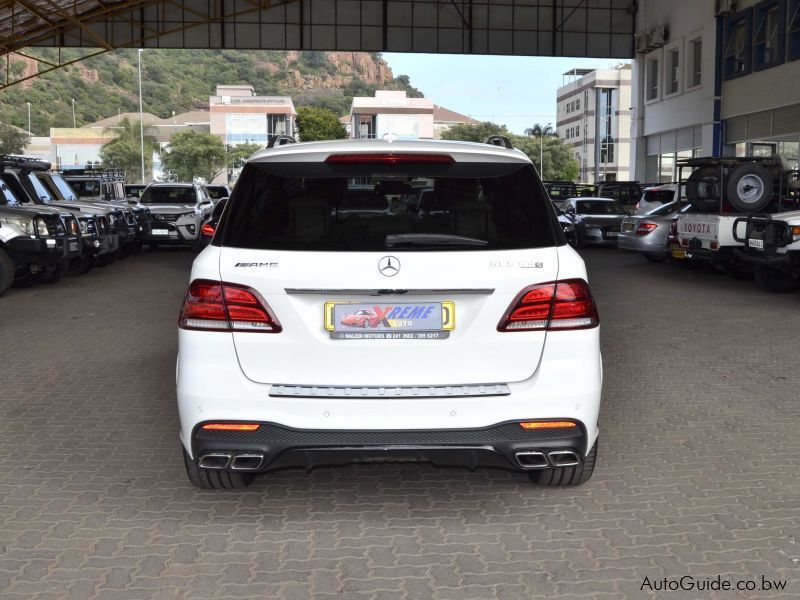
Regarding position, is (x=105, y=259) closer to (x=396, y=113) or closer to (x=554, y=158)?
(x=554, y=158)

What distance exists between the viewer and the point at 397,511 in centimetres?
465

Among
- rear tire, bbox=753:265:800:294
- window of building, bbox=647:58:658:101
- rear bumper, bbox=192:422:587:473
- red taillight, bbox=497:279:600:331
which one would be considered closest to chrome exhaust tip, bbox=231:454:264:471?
rear bumper, bbox=192:422:587:473

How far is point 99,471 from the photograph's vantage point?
5.32 m

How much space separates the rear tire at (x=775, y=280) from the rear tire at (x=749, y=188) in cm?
94

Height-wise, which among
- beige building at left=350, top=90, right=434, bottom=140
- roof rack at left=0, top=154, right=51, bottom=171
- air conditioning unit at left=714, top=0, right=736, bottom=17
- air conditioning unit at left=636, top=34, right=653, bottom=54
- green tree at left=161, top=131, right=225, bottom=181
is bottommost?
roof rack at left=0, top=154, right=51, bottom=171

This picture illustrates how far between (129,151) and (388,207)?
100 metres

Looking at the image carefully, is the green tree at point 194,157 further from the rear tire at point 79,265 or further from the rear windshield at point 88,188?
the rear tire at point 79,265

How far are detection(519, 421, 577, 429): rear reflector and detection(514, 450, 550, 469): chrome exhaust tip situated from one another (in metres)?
0.11

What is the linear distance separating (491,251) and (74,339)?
23.2 ft

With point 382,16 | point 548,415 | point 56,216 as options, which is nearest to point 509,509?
point 548,415

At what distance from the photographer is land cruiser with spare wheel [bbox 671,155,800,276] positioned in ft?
48.0

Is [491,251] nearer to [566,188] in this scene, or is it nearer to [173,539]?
[173,539]

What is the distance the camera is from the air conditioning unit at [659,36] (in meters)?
35.8

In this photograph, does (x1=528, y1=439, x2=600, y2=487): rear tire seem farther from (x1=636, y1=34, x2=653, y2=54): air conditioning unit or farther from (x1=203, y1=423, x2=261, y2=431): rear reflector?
(x1=636, y1=34, x2=653, y2=54): air conditioning unit
